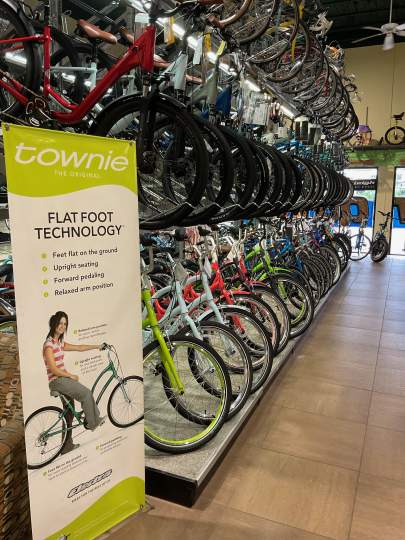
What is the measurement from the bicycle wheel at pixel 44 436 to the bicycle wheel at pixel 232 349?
1116 millimetres

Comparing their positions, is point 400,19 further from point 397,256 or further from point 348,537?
point 348,537

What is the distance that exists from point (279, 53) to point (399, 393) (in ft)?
10.3

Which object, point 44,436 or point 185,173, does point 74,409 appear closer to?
point 44,436

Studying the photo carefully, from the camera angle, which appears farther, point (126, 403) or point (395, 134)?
point (395, 134)

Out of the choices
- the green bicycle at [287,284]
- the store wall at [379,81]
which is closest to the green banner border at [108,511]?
the green bicycle at [287,284]

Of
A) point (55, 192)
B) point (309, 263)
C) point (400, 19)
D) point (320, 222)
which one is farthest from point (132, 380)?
point (400, 19)

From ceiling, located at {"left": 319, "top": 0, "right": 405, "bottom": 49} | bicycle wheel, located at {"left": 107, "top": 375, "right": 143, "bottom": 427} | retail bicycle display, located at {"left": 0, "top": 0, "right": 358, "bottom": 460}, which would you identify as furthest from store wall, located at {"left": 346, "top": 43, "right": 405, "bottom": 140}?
bicycle wheel, located at {"left": 107, "top": 375, "right": 143, "bottom": 427}

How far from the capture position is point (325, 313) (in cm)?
562

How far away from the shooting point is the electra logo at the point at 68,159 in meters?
1.41

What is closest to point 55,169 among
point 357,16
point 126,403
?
point 126,403

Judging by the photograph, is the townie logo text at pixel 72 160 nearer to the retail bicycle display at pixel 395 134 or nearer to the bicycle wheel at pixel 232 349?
the bicycle wheel at pixel 232 349

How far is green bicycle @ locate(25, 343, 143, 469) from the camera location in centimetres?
152

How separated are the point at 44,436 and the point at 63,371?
0.23m

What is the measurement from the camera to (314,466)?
98.9 inches
